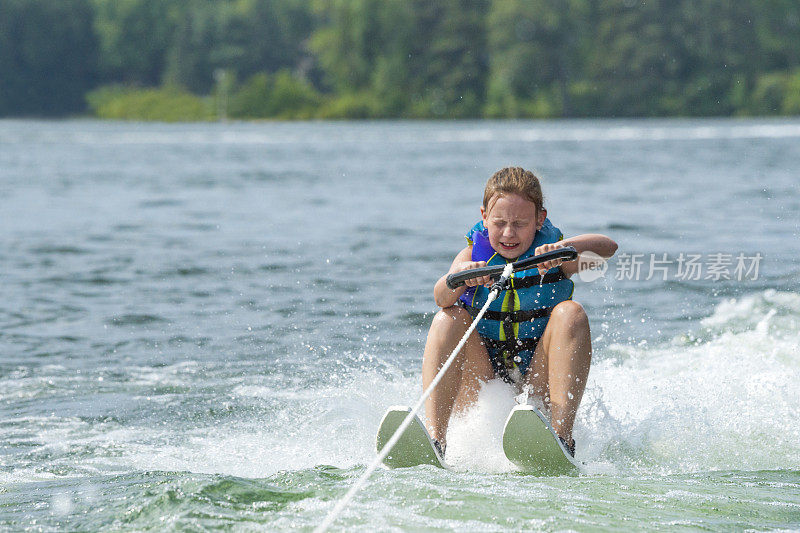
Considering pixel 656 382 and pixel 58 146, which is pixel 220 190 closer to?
→ pixel 656 382

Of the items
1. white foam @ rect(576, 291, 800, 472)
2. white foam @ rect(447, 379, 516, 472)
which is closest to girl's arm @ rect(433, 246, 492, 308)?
white foam @ rect(447, 379, 516, 472)

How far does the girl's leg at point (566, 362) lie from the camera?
167 inches

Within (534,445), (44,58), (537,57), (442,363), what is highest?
(537,57)

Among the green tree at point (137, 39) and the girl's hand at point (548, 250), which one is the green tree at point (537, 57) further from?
the girl's hand at point (548, 250)

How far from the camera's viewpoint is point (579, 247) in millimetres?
4344

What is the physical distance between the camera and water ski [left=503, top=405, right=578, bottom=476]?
4.04 meters

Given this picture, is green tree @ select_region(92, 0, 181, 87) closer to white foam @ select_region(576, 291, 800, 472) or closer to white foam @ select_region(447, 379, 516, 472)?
white foam @ select_region(576, 291, 800, 472)

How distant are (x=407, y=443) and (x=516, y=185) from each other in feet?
3.52

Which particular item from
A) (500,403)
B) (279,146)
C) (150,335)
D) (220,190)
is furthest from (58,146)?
(500,403)

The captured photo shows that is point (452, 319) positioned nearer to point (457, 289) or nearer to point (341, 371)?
point (457, 289)

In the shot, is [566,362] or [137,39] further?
[137,39]

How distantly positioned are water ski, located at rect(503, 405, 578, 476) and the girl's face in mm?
702

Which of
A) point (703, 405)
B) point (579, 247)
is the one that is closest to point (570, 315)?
point (579, 247)

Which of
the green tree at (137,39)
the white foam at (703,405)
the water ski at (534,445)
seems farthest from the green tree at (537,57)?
the water ski at (534,445)
